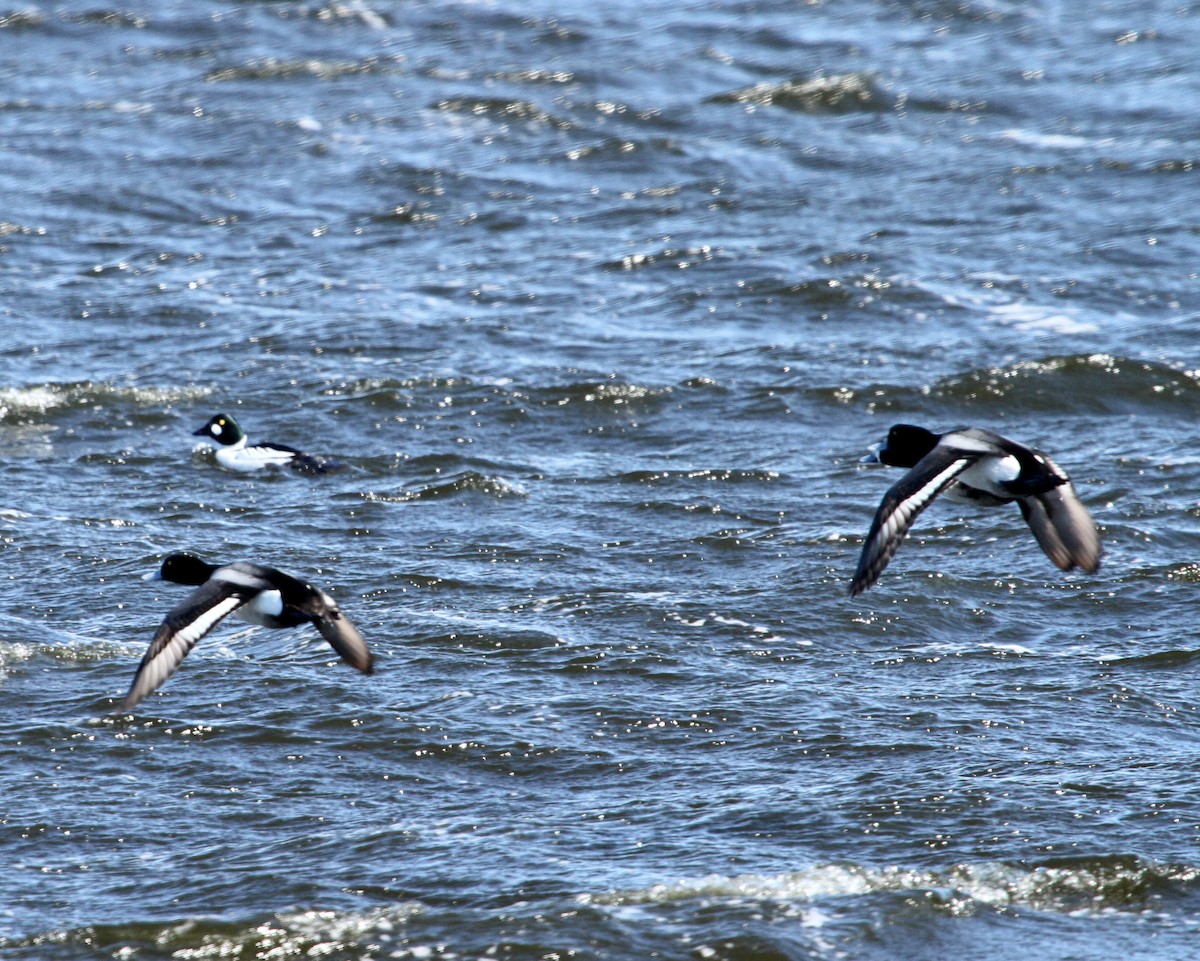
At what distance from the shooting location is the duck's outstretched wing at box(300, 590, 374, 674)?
6648 mm

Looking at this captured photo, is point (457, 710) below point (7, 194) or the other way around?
below

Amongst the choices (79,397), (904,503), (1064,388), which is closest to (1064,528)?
(904,503)

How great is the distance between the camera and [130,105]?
16.6 m

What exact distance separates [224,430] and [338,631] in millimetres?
3006

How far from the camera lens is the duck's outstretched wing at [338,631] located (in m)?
6.65

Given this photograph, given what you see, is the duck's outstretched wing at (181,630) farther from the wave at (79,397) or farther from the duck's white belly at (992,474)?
the wave at (79,397)

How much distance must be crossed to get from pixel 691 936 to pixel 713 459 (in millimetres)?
4456

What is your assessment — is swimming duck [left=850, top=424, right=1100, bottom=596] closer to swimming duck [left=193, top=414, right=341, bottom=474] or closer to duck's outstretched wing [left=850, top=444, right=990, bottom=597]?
duck's outstretched wing [left=850, top=444, right=990, bottom=597]

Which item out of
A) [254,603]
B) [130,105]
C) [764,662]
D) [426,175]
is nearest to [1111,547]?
[764,662]

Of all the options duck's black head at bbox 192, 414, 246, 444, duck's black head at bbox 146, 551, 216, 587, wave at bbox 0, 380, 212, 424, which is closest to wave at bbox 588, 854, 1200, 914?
duck's black head at bbox 146, 551, 216, 587

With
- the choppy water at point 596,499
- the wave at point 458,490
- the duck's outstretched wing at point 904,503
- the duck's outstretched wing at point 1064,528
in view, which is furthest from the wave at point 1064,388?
the duck's outstretched wing at point 904,503

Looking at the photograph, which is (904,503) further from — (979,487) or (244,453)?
(244,453)

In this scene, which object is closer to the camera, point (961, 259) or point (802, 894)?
point (802, 894)

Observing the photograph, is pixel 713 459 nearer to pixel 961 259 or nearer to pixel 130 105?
pixel 961 259
